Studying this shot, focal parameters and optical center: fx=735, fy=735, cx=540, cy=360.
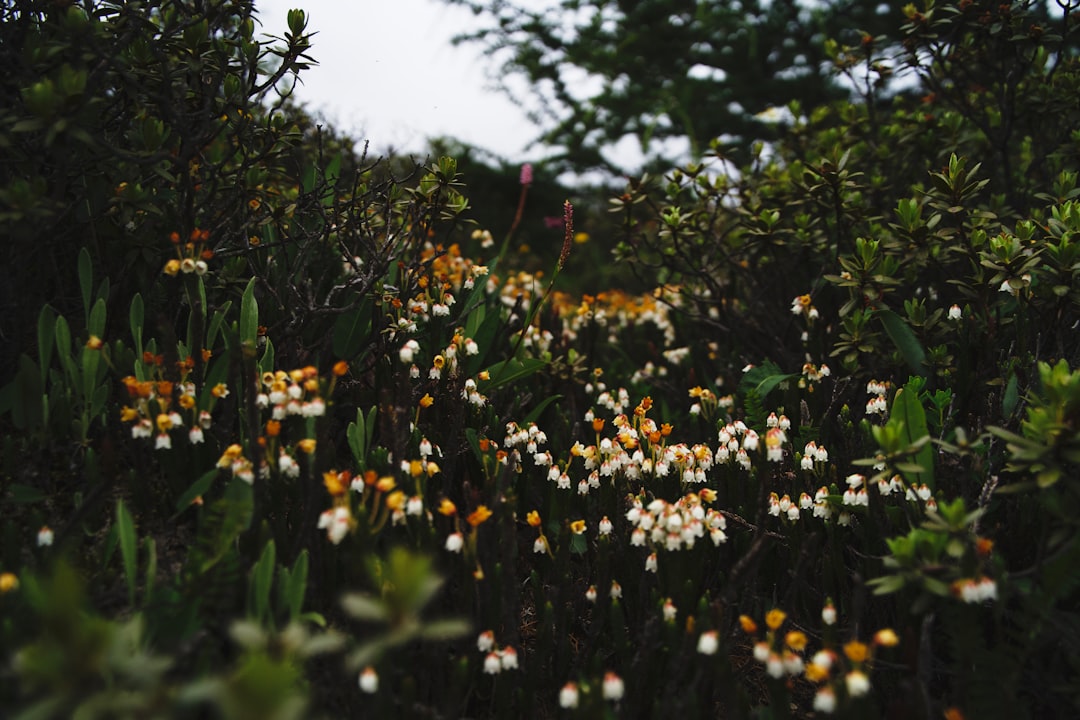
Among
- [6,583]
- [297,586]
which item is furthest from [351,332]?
[6,583]

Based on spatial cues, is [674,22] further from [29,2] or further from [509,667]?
[509,667]

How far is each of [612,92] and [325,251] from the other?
7534 mm

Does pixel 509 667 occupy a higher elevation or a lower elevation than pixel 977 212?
lower

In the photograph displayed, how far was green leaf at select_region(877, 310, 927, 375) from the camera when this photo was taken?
3.27 metres

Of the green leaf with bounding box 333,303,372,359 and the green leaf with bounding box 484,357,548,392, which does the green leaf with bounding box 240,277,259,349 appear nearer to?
the green leaf with bounding box 333,303,372,359

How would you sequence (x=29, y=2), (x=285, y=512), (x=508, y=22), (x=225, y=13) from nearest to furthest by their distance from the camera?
(x=285, y=512) → (x=29, y=2) → (x=225, y=13) → (x=508, y=22)

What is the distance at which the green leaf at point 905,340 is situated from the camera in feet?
10.7

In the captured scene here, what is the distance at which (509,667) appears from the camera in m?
1.93

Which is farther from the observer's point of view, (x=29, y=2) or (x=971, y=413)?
(x=971, y=413)

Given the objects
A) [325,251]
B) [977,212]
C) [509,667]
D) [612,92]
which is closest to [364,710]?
[509,667]

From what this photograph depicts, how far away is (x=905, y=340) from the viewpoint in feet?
10.8

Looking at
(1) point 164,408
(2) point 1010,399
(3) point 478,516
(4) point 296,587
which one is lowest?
(4) point 296,587

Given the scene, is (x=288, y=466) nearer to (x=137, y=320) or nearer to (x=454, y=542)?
(x=454, y=542)

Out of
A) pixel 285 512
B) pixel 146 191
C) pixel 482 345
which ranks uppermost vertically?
pixel 146 191
